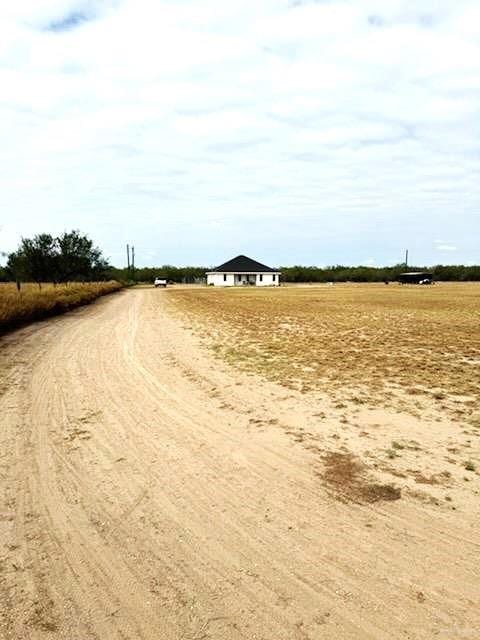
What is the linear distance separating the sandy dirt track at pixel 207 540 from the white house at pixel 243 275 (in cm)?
7890

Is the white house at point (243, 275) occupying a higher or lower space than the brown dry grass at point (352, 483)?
higher

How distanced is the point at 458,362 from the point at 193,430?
21.2ft

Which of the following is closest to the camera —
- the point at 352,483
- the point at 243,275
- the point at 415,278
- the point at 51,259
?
the point at 352,483

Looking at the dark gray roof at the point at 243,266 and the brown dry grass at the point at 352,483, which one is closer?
the brown dry grass at the point at 352,483

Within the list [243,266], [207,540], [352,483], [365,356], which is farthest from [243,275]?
[207,540]

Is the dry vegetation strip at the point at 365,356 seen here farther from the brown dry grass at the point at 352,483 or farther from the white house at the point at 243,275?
the white house at the point at 243,275

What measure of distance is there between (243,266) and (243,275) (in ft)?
6.77

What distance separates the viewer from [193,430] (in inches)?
213

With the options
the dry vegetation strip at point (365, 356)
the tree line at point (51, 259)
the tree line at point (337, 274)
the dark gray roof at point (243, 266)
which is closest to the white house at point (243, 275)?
the dark gray roof at point (243, 266)

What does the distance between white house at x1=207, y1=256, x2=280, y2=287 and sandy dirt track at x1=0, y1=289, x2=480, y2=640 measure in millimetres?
78905

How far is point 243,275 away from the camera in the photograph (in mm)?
84812

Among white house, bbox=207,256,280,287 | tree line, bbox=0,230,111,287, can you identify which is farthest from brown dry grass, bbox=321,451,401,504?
white house, bbox=207,256,280,287

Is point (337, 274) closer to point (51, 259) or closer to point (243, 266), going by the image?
point (243, 266)

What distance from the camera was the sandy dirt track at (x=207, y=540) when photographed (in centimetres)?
251
